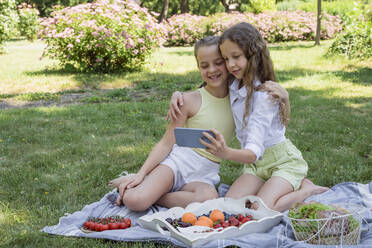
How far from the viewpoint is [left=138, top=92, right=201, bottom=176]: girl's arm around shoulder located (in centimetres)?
310

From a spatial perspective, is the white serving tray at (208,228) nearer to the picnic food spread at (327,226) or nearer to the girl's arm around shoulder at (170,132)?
the picnic food spread at (327,226)

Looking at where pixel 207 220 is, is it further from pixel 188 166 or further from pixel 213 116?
pixel 213 116

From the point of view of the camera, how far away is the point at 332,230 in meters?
2.21

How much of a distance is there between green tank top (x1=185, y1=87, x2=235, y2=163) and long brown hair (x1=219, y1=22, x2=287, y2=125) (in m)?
0.29

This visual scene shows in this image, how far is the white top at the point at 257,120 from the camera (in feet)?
8.86

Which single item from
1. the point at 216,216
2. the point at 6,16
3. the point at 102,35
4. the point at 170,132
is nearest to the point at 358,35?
the point at 102,35

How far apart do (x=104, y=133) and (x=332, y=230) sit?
3.48 m

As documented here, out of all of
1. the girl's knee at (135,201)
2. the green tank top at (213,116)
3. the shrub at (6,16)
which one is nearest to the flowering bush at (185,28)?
the shrub at (6,16)

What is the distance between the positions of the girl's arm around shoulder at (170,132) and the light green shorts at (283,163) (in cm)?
67

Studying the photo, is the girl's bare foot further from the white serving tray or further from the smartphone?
the smartphone

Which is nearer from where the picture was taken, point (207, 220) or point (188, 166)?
point (207, 220)

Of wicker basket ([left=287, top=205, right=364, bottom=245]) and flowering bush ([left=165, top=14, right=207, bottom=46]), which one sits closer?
wicker basket ([left=287, top=205, right=364, bottom=245])

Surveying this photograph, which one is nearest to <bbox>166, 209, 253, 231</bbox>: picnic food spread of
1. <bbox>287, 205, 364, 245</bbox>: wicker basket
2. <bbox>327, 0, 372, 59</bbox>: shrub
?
<bbox>287, 205, 364, 245</bbox>: wicker basket

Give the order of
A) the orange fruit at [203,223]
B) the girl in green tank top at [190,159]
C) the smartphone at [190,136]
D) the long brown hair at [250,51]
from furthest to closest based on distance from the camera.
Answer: the girl in green tank top at [190,159], the long brown hair at [250,51], the orange fruit at [203,223], the smartphone at [190,136]
